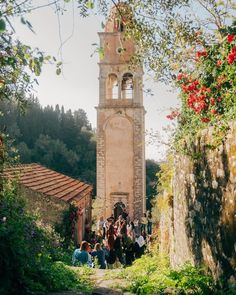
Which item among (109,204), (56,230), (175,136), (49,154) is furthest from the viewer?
(49,154)

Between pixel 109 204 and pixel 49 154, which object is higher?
pixel 49 154

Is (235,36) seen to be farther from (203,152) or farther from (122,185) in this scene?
(122,185)

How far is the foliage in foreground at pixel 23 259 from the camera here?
5.25 meters

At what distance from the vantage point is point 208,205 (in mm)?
5457

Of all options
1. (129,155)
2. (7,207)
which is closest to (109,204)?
(129,155)

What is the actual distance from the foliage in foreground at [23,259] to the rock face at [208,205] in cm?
207

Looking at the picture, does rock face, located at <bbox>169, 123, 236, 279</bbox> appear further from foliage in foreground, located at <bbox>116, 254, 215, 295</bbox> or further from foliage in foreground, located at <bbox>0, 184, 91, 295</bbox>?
foliage in foreground, located at <bbox>0, 184, 91, 295</bbox>

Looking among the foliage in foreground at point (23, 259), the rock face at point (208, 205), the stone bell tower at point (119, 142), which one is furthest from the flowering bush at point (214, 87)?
the stone bell tower at point (119, 142)

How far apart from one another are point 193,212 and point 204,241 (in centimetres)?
78

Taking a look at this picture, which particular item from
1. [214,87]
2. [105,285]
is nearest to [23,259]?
[105,285]

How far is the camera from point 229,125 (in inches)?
182

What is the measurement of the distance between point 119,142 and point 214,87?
63.1ft

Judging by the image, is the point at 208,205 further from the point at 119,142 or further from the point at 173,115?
the point at 119,142

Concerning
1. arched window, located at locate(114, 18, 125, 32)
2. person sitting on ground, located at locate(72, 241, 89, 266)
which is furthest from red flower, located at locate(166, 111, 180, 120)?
person sitting on ground, located at locate(72, 241, 89, 266)
